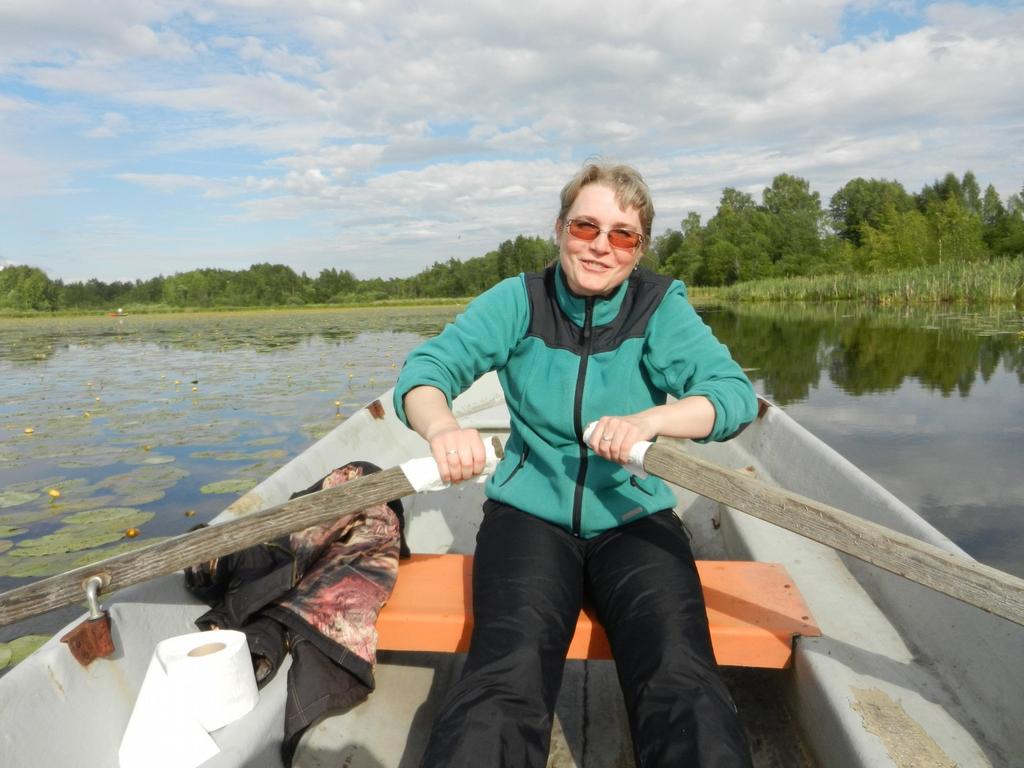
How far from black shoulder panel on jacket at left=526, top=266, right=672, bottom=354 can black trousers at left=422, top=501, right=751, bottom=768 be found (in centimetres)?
47

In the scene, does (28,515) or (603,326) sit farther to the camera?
(28,515)

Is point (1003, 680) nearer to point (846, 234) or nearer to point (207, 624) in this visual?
point (207, 624)

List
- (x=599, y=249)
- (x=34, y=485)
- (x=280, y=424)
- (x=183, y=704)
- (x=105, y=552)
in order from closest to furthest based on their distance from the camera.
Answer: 1. (x=183, y=704)
2. (x=599, y=249)
3. (x=105, y=552)
4. (x=34, y=485)
5. (x=280, y=424)

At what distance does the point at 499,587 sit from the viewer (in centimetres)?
160

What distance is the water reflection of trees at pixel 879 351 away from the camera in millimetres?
8602

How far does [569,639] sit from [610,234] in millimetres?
1000

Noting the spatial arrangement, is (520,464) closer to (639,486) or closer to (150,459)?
(639,486)

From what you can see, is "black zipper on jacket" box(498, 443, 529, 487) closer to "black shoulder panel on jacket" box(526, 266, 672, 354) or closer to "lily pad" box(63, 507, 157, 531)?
"black shoulder panel on jacket" box(526, 266, 672, 354)

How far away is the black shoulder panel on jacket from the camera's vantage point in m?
1.92

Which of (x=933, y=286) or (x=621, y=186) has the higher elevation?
(x=621, y=186)

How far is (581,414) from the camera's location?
1853 millimetres

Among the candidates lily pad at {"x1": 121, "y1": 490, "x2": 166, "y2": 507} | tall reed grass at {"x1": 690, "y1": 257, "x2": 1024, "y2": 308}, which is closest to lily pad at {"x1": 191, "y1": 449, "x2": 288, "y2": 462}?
lily pad at {"x1": 121, "y1": 490, "x2": 166, "y2": 507}

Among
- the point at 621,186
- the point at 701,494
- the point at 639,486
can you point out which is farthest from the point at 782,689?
the point at 621,186

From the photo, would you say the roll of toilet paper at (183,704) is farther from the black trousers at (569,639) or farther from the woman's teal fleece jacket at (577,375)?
the woman's teal fleece jacket at (577,375)
